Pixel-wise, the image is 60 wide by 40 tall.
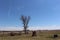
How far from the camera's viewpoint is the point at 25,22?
196 ft

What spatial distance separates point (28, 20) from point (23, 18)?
7.82ft

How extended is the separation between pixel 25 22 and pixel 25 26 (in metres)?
1.77

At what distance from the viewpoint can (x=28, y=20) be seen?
60.1 m

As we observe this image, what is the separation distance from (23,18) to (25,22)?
1970 millimetres

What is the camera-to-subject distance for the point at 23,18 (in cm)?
5975

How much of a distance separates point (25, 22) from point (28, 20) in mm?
1597

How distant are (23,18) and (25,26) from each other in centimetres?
364
